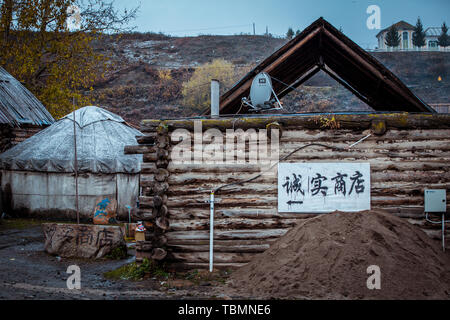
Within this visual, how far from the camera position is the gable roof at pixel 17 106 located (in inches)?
509

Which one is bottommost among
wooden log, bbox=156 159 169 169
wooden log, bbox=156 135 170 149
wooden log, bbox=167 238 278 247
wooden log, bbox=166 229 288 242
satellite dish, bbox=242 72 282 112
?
wooden log, bbox=167 238 278 247

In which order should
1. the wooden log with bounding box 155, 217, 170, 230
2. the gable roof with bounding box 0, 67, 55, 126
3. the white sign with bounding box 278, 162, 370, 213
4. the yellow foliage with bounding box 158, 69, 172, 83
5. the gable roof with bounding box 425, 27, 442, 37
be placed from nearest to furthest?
the white sign with bounding box 278, 162, 370, 213, the wooden log with bounding box 155, 217, 170, 230, the gable roof with bounding box 0, 67, 55, 126, the yellow foliage with bounding box 158, 69, 172, 83, the gable roof with bounding box 425, 27, 442, 37

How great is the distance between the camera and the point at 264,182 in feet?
23.6

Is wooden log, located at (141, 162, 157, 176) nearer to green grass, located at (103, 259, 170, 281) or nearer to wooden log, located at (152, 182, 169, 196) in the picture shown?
wooden log, located at (152, 182, 169, 196)

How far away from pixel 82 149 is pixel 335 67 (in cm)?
980

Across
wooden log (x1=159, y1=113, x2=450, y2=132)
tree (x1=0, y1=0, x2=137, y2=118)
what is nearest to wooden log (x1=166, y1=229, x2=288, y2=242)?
wooden log (x1=159, y1=113, x2=450, y2=132)

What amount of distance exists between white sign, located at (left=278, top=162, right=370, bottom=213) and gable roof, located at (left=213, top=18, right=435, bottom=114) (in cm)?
291

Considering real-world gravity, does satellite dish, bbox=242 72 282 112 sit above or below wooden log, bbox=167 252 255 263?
above

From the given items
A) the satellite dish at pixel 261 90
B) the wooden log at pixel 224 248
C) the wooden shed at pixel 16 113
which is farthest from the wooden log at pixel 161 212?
the wooden shed at pixel 16 113

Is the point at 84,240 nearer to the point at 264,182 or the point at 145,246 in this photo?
the point at 145,246

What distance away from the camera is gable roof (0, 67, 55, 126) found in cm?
1294

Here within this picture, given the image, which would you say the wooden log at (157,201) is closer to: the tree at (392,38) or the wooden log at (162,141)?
the wooden log at (162,141)

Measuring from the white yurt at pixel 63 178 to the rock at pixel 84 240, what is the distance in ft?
17.6

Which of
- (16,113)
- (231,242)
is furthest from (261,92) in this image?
(16,113)
